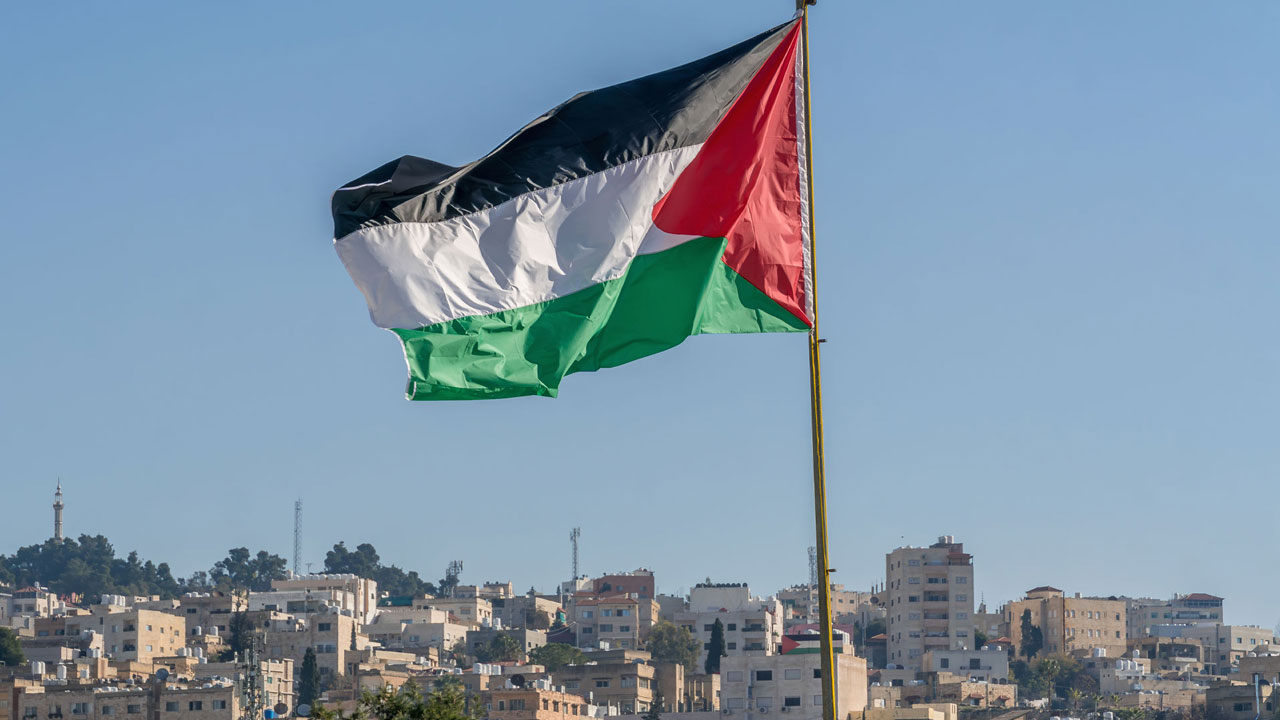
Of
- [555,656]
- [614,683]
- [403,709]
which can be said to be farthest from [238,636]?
[403,709]

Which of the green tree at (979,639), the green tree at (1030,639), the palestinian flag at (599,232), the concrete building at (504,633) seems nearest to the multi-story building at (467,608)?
the concrete building at (504,633)

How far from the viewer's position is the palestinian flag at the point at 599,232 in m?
18.4

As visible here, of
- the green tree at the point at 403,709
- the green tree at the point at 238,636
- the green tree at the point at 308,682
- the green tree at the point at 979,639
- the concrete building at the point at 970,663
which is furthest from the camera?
the green tree at the point at 979,639

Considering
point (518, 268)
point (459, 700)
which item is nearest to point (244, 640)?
point (459, 700)

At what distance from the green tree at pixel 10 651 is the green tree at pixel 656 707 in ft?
129

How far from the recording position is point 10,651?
131 meters

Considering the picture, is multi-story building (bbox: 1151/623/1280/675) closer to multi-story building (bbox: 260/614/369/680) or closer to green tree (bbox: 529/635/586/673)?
green tree (bbox: 529/635/586/673)

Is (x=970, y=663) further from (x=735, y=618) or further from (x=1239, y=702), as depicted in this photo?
(x=1239, y=702)

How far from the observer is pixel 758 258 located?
734 inches

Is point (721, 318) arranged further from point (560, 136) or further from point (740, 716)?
point (740, 716)

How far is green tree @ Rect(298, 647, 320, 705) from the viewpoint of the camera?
395ft

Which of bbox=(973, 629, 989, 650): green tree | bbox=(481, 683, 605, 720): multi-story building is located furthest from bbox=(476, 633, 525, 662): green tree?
bbox=(481, 683, 605, 720): multi-story building

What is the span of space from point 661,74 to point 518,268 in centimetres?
225

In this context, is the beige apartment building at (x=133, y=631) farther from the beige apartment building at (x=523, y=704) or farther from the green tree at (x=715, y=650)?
the beige apartment building at (x=523, y=704)
